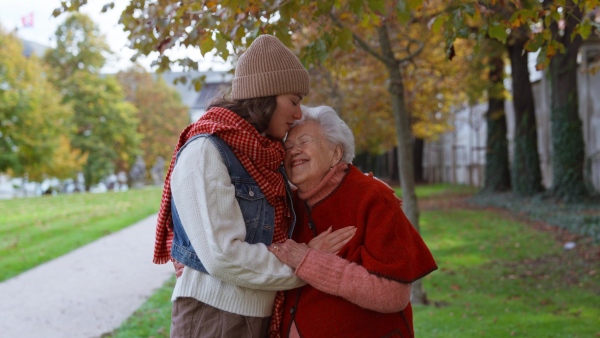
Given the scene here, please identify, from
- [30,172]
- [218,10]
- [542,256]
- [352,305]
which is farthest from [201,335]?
[30,172]

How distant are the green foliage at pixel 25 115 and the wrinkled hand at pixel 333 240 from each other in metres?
32.4

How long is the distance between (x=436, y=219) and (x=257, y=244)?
15629 millimetres

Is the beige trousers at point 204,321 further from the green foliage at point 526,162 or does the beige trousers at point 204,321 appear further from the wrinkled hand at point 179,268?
the green foliage at point 526,162

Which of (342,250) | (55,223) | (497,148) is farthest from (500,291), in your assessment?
(497,148)

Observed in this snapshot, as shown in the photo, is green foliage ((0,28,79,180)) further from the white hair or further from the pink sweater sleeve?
the pink sweater sleeve

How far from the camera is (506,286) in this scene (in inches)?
392

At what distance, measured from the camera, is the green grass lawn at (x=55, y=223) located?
12.1 meters

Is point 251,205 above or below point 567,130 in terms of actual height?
below

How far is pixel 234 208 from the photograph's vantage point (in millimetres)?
2750

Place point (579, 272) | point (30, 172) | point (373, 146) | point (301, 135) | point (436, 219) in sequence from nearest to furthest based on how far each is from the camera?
point (301, 135) < point (579, 272) < point (436, 219) < point (373, 146) < point (30, 172)

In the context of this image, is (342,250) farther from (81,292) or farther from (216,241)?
(81,292)

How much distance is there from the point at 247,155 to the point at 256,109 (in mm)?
208

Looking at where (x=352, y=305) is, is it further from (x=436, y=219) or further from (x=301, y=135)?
(x=436, y=219)

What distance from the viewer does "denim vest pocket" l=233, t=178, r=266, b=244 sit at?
111 inches
